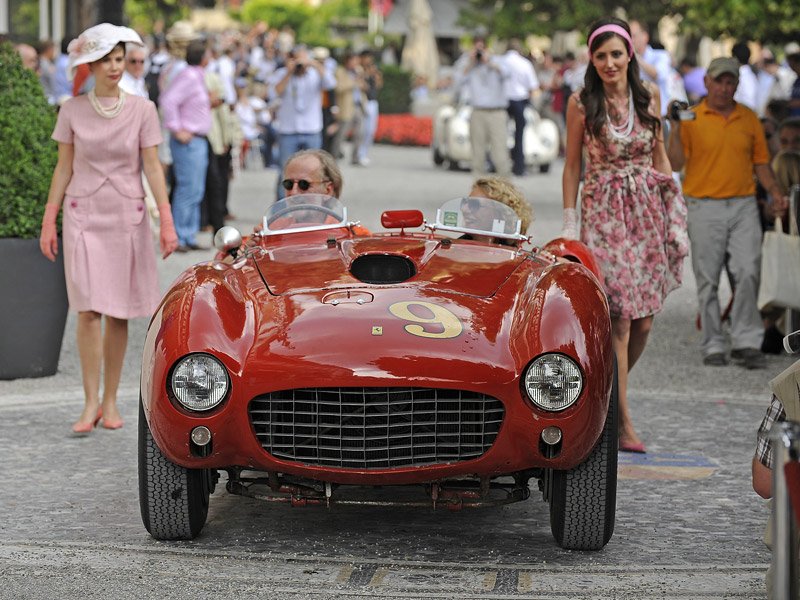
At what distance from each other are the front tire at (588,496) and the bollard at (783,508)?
4.76 ft

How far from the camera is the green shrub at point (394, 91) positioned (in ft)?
138

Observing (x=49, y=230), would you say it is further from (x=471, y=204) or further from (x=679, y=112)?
(x=679, y=112)

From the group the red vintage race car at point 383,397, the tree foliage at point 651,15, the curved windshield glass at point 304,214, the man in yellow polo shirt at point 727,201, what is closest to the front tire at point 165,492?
the red vintage race car at point 383,397

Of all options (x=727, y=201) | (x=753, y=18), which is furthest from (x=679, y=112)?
(x=753, y=18)

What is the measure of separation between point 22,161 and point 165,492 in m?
3.76

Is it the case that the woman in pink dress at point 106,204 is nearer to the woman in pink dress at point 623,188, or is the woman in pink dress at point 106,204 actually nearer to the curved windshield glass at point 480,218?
the curved windshield glass at point 480,218

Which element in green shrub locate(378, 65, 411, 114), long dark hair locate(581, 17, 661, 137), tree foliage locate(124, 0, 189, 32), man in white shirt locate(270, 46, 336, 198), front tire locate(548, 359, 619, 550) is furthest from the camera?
tree foliage locate(124, 0, 189, 32)

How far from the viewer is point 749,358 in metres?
9.69

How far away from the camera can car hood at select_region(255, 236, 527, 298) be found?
5598 mm

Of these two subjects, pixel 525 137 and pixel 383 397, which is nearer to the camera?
pixel 383 397

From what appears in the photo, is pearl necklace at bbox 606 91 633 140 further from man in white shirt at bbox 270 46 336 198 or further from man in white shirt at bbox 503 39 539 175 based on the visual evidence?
man in white shirt at bbox 503 39 539 175

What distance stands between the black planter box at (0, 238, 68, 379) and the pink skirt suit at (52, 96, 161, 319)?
125 centimetres

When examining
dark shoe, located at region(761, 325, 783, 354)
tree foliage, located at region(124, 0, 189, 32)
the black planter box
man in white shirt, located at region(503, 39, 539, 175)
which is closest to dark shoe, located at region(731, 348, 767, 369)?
dark shoe, located at region(761, 325, 783, 354)

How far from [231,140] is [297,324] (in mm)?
10841
